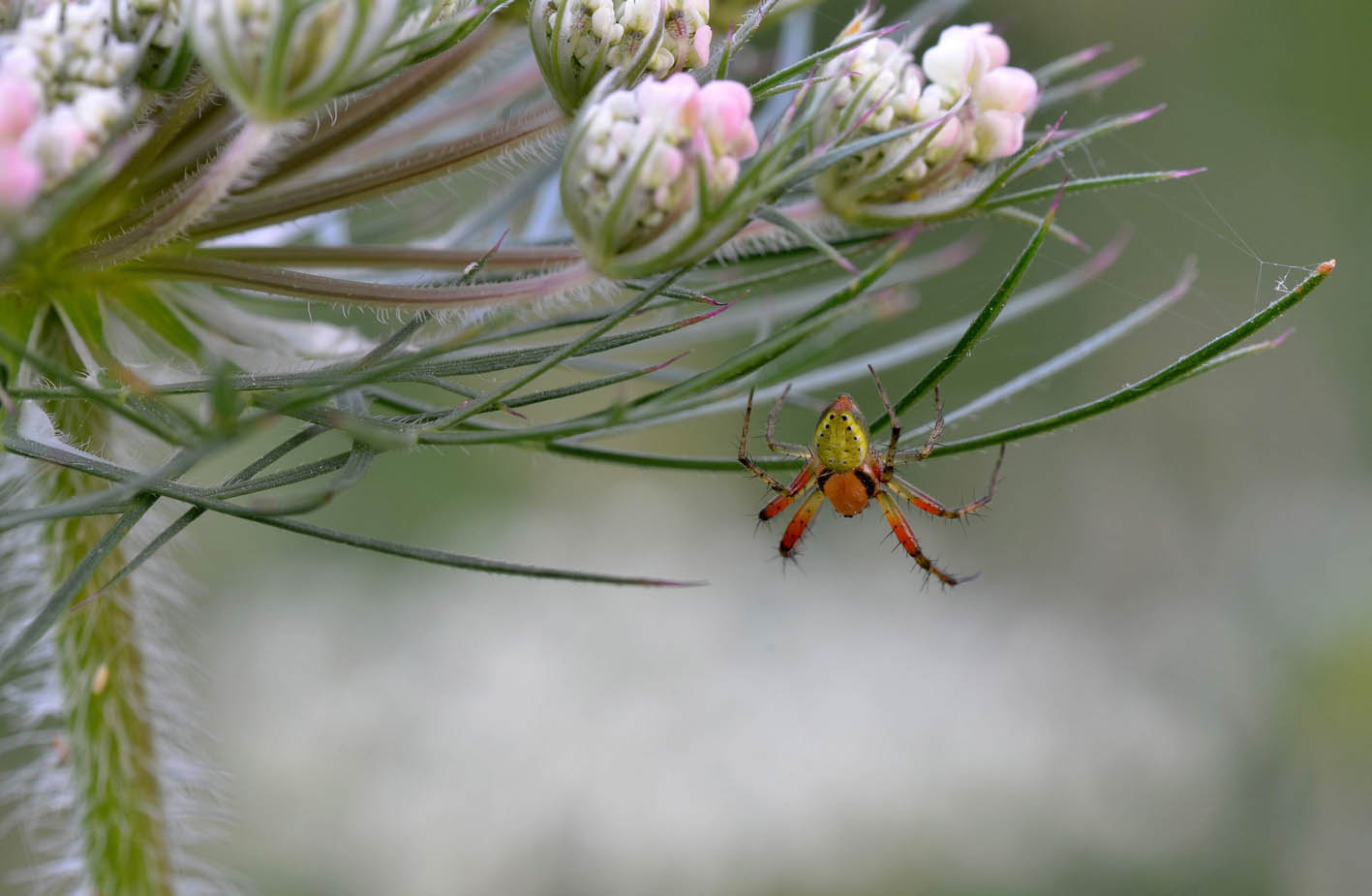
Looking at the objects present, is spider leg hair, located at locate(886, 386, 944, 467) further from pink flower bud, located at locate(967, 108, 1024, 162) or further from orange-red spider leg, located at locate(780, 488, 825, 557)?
orange-red spider leg, located at locate(780, 488, 825, 557)

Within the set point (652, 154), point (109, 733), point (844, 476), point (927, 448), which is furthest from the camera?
point (844, 476)

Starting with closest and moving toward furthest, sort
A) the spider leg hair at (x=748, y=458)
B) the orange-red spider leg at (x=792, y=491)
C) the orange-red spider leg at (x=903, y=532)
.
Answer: the spider leg hair at (x=748, y=458) → the orange-red spider leg at (x=792, y=491) → the orange-red spider leg at (x=903, y=532)

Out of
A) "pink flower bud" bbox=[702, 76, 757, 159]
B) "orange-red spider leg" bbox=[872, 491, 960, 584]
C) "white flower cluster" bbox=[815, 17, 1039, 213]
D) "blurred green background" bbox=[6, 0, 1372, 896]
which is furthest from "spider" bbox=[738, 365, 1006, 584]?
"pink flower bud" bbox=[702, 76, 757, 159]

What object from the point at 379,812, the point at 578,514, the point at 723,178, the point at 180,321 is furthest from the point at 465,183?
the point at 723,178

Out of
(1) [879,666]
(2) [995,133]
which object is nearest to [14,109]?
(2) [995,133]

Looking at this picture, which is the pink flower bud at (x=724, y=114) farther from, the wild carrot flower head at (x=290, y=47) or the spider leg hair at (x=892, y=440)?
the spider leg hair at (x=892, y=440)

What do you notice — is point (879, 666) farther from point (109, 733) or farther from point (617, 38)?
point (617, 38)

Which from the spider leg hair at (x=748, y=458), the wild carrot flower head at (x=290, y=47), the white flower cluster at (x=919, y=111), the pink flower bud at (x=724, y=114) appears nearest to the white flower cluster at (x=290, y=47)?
the wild carrot flower head at (x=290, y=47)
